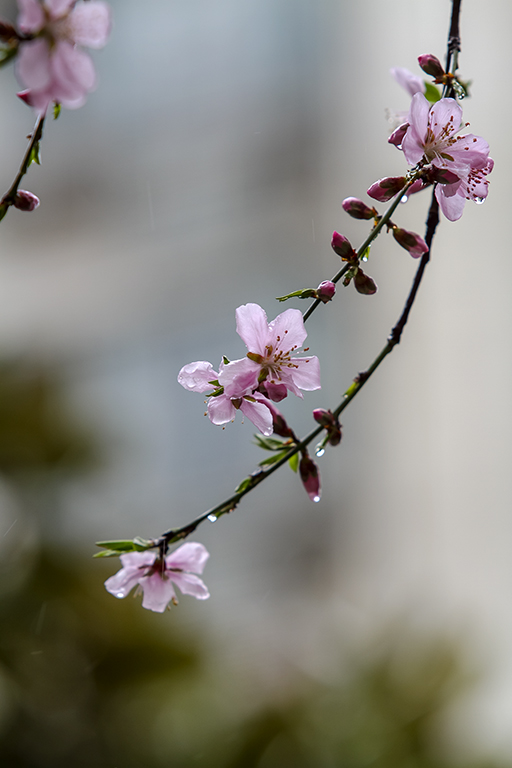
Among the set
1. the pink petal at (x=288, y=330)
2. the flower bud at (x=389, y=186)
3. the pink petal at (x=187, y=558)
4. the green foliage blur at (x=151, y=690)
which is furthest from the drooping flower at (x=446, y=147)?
the green foliage blur at (x=151, y=690)

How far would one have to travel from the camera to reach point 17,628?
5.35ft

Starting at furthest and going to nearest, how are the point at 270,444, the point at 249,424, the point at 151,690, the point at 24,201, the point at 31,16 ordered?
the point at 249,424, the point at 151,690, the point at 270,444, the point at 24,201, the point at 31,16

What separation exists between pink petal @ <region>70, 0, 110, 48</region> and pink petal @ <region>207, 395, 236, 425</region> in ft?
0.73

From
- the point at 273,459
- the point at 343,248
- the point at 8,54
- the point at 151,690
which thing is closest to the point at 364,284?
the point at 343,248

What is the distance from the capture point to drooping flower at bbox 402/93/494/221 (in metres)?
0.39

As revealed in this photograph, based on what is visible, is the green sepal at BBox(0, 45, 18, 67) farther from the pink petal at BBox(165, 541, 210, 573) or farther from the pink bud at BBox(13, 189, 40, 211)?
the pink petal at BBox(165, 541, 210, 573)

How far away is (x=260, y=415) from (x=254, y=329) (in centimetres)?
6

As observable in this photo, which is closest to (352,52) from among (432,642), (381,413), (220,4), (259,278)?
(220,4)

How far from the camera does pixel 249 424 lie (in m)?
2.78

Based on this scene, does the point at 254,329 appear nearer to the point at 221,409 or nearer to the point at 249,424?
the point at 221,409

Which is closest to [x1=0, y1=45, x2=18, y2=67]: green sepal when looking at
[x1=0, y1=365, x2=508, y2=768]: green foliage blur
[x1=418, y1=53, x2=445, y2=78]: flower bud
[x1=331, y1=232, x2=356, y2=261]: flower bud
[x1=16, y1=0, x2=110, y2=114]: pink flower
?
[x1=16, y1=0, x2=110, y2=114]: pink flower

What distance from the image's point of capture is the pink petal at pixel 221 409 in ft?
1.38

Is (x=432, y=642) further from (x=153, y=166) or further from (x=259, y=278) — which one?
A: (x=153, y=166)

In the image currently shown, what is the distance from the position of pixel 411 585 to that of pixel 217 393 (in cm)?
238
